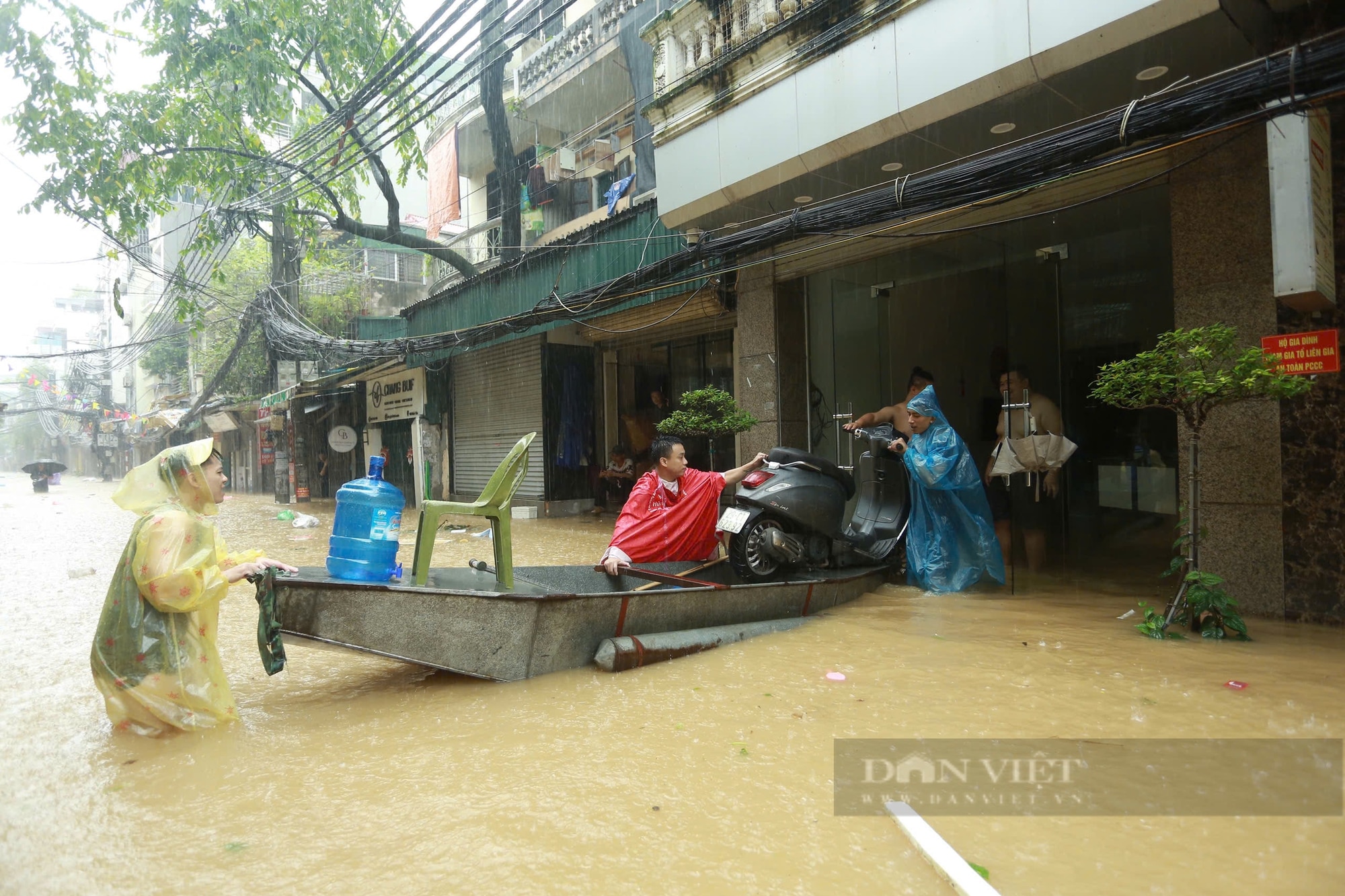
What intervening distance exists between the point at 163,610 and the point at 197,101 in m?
13.2

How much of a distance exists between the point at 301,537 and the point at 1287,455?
12102 millimetres

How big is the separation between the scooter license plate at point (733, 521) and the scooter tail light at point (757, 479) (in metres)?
0.33

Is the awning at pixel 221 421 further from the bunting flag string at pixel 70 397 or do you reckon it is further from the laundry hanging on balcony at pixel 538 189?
the laundry hanging on balcony at pixel 538 189

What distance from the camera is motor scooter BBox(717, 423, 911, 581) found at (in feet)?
16.6

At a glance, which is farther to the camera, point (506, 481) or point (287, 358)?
point (287, 358)

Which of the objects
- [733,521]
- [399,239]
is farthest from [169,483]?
[399,239]

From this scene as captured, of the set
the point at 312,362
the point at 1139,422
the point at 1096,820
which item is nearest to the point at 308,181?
the point at 312,362

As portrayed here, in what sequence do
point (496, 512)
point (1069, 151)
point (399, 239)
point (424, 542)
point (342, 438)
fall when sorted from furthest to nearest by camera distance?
point (342, 438) < point (399, 239) < point (1069, 151) < point (496, 512) < point (424, 542)

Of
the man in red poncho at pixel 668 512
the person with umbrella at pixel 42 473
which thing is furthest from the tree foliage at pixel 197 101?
the person with umbrella at pixel 42 473

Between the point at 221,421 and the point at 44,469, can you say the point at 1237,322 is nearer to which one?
the point at 221,421

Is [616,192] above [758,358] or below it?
above

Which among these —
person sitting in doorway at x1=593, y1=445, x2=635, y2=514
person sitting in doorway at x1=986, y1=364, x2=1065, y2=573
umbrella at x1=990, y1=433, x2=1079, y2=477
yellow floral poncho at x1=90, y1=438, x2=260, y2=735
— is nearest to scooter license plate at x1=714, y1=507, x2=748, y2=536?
person sitting in doorway at x1=986, y1=364, x2=1065, y2=573

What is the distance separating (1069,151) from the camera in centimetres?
466

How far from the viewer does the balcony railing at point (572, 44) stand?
12.3 m
